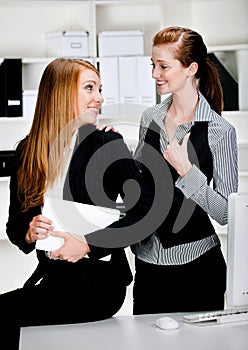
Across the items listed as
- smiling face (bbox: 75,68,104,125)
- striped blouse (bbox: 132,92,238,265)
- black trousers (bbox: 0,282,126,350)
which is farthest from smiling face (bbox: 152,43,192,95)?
black trousers (bbox: 0,282,126,350)

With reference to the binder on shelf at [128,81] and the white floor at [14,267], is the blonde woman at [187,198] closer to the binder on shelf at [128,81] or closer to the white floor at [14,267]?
the binder on shelf at [128,81]

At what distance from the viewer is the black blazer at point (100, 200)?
2.16 m

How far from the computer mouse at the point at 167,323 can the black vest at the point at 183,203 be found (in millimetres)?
387

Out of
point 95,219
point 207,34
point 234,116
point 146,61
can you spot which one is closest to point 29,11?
point 146,61

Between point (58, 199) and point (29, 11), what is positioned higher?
point (29, 11)

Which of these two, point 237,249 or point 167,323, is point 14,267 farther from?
point 237,249

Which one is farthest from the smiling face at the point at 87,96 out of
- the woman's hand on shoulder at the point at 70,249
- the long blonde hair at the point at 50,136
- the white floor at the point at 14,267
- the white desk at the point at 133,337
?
the white floor at the point at 14,267

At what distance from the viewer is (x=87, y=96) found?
2.33 meters

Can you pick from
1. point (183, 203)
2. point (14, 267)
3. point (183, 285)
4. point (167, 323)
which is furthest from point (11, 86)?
point (167, 323)

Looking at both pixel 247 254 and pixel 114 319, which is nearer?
pixel 247 254

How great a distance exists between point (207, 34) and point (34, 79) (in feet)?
3.62

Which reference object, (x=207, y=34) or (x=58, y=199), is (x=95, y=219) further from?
(x=207, y=34)

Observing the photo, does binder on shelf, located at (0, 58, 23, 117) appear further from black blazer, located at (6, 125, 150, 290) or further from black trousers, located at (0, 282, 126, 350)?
black trousers, located at (0, 282, 126, 350)

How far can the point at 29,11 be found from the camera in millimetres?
4277
